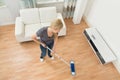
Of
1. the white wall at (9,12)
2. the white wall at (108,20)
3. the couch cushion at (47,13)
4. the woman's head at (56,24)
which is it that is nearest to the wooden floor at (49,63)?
the white wall at (9,12)

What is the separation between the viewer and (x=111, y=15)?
2.65 m

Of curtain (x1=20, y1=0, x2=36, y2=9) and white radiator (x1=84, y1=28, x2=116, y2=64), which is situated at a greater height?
curtain (x1=20, y1=0, x2=36, y2=9)

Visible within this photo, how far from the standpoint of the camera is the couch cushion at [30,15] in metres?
2.90

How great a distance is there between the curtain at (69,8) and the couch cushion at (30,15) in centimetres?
84

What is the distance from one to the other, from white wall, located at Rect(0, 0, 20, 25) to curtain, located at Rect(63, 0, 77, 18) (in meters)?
1.22

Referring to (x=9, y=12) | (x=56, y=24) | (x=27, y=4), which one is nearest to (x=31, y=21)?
(x=27, y=4)

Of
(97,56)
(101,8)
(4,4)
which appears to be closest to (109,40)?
(97,56)

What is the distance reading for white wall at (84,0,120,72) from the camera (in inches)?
100

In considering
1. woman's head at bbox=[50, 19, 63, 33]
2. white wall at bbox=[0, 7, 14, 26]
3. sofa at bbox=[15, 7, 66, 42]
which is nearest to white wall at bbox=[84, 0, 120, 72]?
sofa at bbox=[15, 7, 66, 42]

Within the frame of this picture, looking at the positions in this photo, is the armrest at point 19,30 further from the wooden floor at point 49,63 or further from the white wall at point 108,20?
the white wall at point 108,20

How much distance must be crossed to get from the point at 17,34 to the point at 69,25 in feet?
4.87

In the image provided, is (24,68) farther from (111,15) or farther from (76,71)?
(111,15)

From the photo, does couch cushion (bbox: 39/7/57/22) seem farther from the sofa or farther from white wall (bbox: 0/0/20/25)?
white wall (bbox: 0/0/20/25)

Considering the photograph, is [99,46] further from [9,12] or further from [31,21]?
[9,12]
